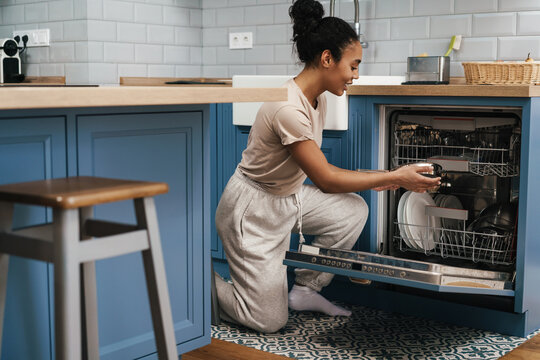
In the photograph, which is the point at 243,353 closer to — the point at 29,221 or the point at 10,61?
the point at 29,221

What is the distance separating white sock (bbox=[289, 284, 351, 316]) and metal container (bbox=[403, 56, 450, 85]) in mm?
1032

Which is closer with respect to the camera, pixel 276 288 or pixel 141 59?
pixel 276 288

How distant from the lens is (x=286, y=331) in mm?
2889

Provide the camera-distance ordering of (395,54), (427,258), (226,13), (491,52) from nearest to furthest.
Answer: (427,258) < (491,52) < (395,54) < (226,13)

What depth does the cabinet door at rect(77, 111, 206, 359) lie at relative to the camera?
1976 mm

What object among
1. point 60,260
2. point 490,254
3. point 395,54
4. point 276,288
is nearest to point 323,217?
point 276,288

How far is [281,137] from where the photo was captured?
264 centimetres

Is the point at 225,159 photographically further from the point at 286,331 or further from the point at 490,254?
the point at 490,254

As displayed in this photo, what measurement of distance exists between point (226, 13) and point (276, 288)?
2277 mm

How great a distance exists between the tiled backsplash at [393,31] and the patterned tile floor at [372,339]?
129 centimetres

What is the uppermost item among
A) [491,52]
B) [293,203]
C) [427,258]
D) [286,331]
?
[491,52]

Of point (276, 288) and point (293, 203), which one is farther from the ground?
point (293, 203)

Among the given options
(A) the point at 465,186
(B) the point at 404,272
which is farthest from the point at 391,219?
(B) the point at 404,272

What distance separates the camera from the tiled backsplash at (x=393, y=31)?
3.34 metres
